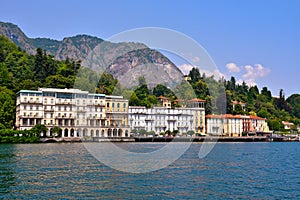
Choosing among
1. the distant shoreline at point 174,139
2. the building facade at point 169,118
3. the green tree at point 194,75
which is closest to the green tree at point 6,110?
the distant shoreline at point 174,139

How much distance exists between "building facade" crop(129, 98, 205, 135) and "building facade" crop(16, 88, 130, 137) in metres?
4.28

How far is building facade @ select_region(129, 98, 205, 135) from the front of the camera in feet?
327

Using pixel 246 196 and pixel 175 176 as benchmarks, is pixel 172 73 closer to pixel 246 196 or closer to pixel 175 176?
pixel 175 176

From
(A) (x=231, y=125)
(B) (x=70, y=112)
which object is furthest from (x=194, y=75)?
(B) (x=70, y=112)

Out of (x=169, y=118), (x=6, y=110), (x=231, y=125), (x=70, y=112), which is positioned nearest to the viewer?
(x=6, y=110)

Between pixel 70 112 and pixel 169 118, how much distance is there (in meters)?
25.2

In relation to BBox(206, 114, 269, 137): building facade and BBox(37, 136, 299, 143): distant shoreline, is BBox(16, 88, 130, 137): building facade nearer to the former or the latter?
BBox(37, 136, 299, 143): distant shoreline

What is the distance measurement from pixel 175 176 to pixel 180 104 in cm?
7876

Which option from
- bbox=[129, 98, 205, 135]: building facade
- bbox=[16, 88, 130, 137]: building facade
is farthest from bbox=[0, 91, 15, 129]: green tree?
bbox=[129, 98, 205, 135]: building facade

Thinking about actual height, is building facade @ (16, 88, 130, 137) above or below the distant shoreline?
above

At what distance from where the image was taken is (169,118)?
10331 centimetres

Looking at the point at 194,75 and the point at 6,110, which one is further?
the point at 194,75

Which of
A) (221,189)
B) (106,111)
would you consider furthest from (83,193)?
(106,111)

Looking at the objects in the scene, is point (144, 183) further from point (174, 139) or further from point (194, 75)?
point (194, 75)
